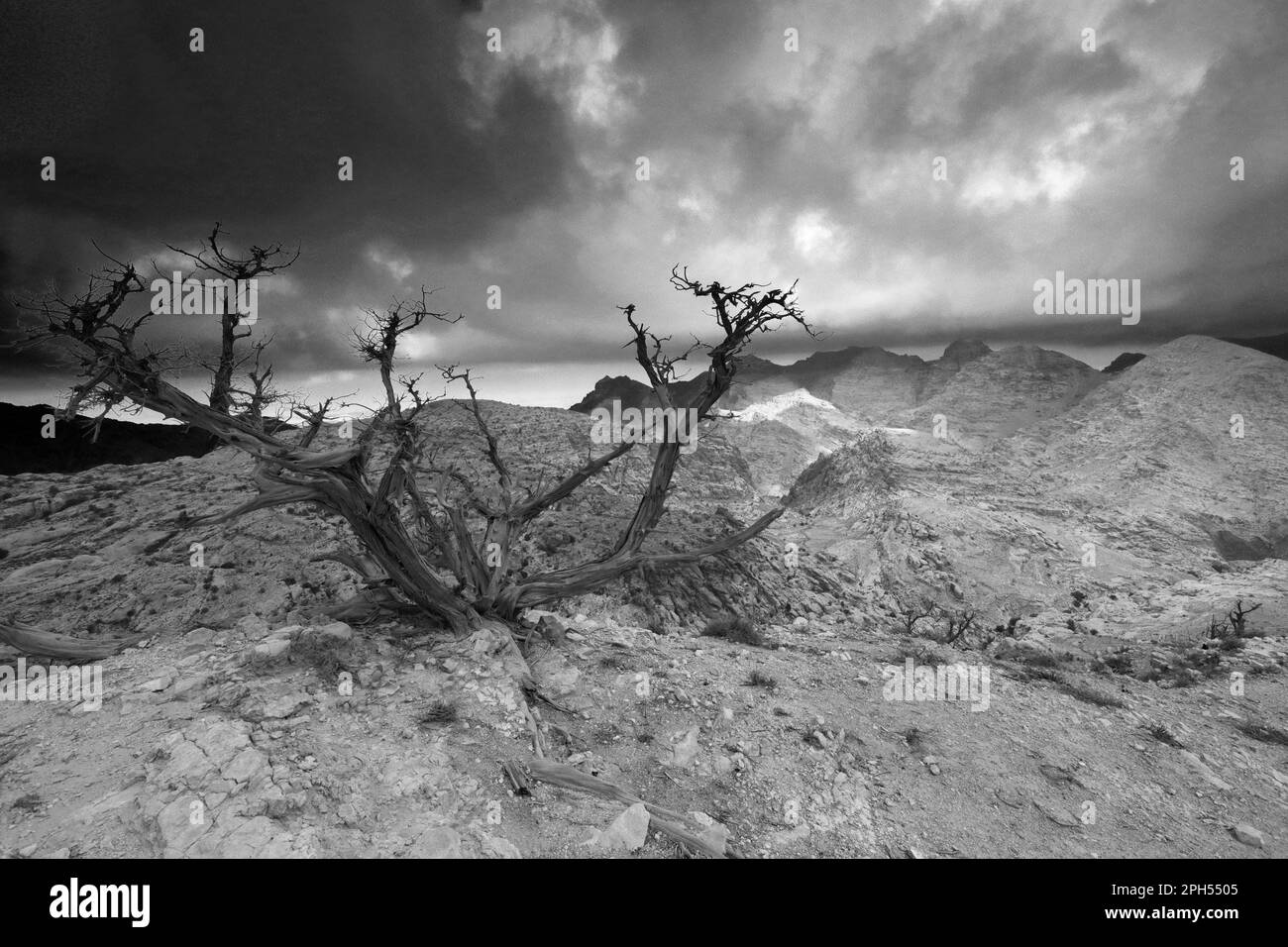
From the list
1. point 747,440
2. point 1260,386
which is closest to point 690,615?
point 747,440

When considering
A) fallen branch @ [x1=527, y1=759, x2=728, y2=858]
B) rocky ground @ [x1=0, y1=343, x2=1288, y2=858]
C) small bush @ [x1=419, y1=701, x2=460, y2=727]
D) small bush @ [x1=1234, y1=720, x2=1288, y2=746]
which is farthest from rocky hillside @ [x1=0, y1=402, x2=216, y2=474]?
small bush @ [x1=1234, y1=720, x2=1288, y2=746]

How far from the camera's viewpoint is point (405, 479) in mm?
7488

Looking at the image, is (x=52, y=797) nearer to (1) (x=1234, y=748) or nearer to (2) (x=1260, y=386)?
→ (1) (x=1234, y=748)

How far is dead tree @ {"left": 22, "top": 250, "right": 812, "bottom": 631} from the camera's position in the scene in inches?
240

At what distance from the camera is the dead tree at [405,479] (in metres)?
6.09

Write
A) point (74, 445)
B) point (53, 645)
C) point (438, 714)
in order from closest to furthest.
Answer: point (438, 714) → point (53, 645) → point (74, 445)

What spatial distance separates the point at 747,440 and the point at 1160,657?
160 feet

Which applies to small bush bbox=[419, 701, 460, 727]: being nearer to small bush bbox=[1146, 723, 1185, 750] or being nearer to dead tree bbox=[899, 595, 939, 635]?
small bush bbox=[1146, 723, 1185, 750]

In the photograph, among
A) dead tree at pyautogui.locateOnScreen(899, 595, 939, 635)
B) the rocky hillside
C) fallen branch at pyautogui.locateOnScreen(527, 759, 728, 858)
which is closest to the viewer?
fallen branch at pyautogui.locateOnScreen(527, 759, 728, 858)

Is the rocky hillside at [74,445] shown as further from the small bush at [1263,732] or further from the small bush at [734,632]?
the small bush at [1263,732]

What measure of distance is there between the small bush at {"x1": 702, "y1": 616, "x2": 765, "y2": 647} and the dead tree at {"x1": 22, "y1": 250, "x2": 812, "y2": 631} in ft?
5.95

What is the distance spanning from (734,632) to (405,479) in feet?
20.0

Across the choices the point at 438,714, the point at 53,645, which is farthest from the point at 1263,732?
the point at 53,645

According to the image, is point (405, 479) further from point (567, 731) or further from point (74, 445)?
point (74, 445)
